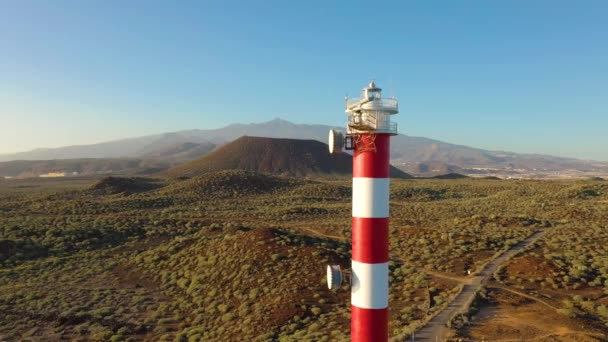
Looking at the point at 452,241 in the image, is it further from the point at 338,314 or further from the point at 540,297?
the point at 338,314

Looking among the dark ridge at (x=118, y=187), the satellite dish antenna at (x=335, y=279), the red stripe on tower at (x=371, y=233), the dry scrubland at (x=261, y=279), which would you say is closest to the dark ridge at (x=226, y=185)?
the dark ridge at (x=118, y=187)

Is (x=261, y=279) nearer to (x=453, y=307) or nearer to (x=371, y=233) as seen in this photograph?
(x=453, y=307)

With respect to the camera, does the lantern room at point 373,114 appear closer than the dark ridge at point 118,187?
Yes

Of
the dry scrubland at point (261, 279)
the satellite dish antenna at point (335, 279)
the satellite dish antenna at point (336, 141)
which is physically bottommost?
the dry scrubland at point (261, 279)

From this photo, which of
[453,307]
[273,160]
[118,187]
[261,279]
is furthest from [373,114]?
[273,160]

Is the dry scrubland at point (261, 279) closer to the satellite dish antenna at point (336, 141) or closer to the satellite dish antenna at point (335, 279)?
the satellite dish antenna at point (335, 279)

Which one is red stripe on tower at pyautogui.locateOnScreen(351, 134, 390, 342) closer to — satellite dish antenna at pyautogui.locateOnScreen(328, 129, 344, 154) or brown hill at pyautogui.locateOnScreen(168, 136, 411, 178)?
satellite dish antenna at pyautogui.locateOnScreen(328, 129, 344, 154)
